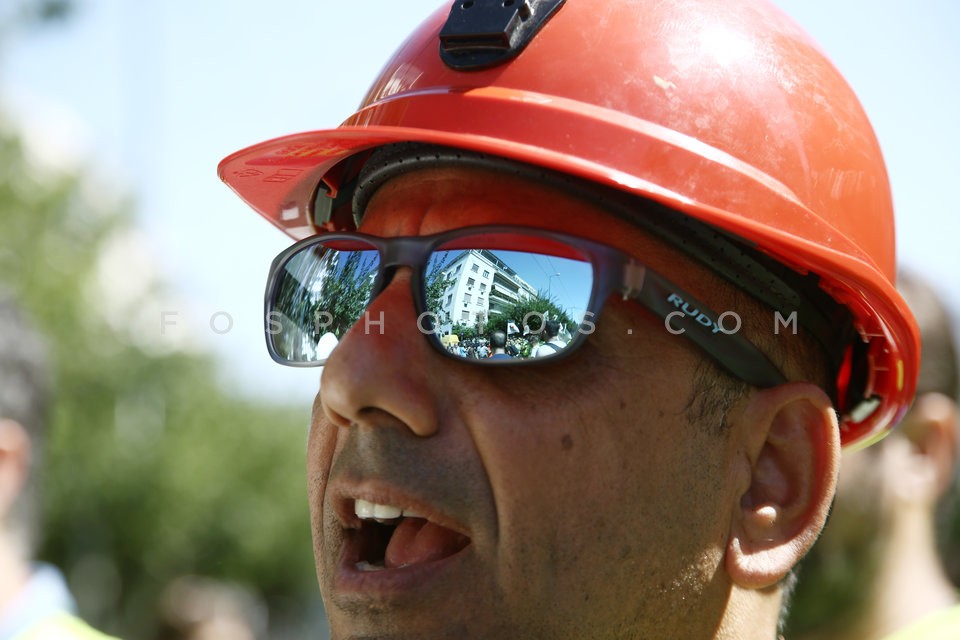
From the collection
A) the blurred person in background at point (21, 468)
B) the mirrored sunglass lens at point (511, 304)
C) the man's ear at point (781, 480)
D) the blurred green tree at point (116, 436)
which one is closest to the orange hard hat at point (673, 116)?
the mirrored sunglass lens at point (511, 304)

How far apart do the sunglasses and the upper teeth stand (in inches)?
12.5

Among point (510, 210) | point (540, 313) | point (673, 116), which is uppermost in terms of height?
point (673, 116)

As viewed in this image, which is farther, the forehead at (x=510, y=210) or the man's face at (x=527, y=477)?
the forehead at (x=510, y=210)

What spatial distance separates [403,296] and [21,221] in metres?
25.0

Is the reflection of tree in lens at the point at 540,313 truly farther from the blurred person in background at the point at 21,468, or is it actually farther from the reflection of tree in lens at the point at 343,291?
the blurred person in background at the point at 21,468

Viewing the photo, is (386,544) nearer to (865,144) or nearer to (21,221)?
(865,144)

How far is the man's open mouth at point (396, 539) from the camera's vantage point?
7.24 feet

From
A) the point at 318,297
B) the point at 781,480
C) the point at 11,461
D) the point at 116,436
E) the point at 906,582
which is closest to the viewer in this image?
the point at 781,480

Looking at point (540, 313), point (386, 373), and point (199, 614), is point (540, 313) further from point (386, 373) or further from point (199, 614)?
point (199, 614)

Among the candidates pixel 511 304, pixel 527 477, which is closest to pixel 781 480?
pixel 527 477

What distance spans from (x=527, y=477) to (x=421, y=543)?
0.25m

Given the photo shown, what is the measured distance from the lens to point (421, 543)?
222cm

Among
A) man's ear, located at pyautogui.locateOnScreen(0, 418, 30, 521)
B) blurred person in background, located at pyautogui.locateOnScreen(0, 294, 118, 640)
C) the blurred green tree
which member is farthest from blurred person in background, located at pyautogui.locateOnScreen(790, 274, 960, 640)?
the blurred green tree

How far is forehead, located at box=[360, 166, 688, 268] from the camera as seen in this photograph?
2.28 m
